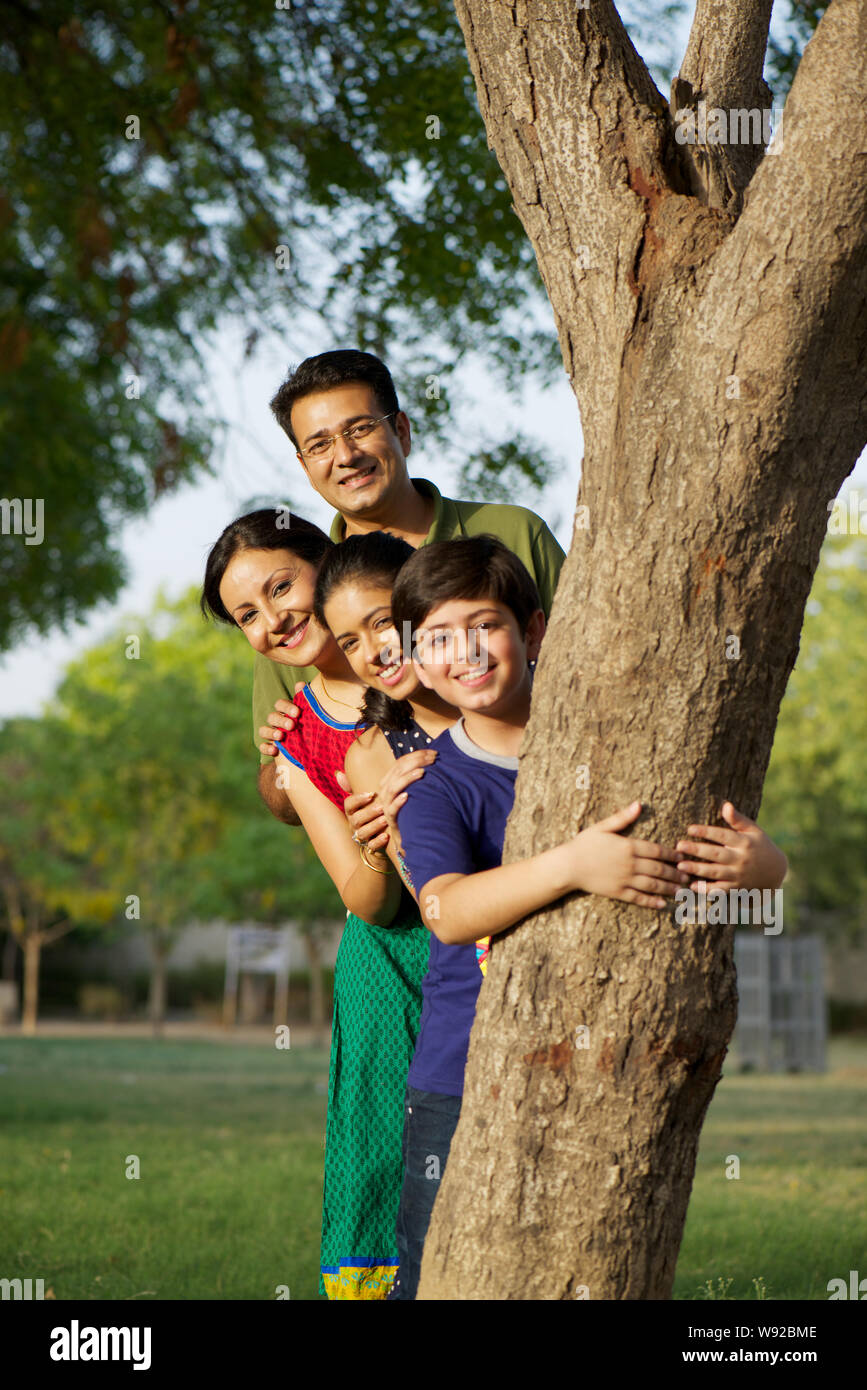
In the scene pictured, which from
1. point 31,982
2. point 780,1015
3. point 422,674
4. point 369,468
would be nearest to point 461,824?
point 422,674

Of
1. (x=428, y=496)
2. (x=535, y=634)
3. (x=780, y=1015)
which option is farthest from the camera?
(x=780, y=1015)

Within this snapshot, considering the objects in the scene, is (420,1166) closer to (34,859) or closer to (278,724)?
(278,724)

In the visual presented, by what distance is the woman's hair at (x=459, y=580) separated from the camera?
277cm

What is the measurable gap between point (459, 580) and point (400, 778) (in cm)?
44

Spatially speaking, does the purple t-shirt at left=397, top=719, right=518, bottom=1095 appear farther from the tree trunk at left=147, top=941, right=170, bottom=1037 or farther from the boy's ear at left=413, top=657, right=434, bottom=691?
the tree trunk at left=147, top=941, right=170, bottom=1037

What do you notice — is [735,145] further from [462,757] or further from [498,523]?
[462,757]

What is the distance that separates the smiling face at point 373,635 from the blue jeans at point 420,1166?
3.04ft

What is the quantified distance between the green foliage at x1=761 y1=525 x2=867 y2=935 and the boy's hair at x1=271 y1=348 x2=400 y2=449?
2106cm

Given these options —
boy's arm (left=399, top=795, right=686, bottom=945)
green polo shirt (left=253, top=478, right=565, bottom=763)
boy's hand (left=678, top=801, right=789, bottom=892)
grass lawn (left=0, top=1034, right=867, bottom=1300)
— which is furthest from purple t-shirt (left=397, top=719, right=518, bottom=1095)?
grass lawn (left=0, top=1034, right=867, bottom=1300)

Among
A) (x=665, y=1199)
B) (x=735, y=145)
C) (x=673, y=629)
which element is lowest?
(x=665, y=1199)

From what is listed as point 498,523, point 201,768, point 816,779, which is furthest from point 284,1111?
point 816,779

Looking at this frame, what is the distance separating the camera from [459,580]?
2.76m

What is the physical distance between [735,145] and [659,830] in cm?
161
